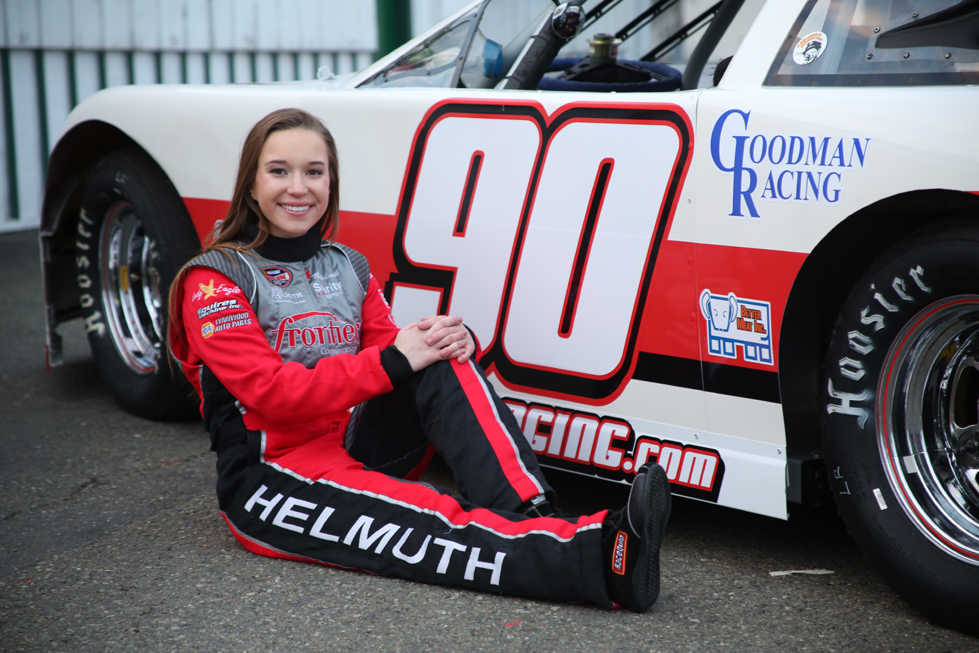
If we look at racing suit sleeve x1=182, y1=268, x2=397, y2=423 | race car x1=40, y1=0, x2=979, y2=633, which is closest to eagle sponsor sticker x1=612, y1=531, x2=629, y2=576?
race car x1=40, y1=0, x2=979, y2=633

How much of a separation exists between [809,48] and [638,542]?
1.17 meters

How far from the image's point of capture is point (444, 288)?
9.02ft

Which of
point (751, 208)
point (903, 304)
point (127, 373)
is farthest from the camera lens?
point (127, 373)

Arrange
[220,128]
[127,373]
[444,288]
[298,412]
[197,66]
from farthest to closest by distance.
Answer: [197,66], [127,373], [220,128], [444,288], [298,412]

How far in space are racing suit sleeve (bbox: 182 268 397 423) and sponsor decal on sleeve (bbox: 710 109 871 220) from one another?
93 cm

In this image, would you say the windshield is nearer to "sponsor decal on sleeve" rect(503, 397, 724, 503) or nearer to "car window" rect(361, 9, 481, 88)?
"car window" rect(361, 9, 481, 88)

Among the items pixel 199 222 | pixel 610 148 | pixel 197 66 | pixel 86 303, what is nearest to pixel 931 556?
pixel 610 148

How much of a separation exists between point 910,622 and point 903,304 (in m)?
0.67

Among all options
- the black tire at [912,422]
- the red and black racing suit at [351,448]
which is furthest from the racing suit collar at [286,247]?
the black tire at [912,422]

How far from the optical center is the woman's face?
248 centimetres

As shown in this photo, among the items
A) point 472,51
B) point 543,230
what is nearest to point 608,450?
point 543,230

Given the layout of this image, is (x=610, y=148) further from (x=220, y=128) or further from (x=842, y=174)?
(x=220, y=128)

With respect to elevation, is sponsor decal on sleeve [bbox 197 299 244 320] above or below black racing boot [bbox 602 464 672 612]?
above

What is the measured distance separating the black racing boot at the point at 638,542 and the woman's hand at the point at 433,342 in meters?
0.57
